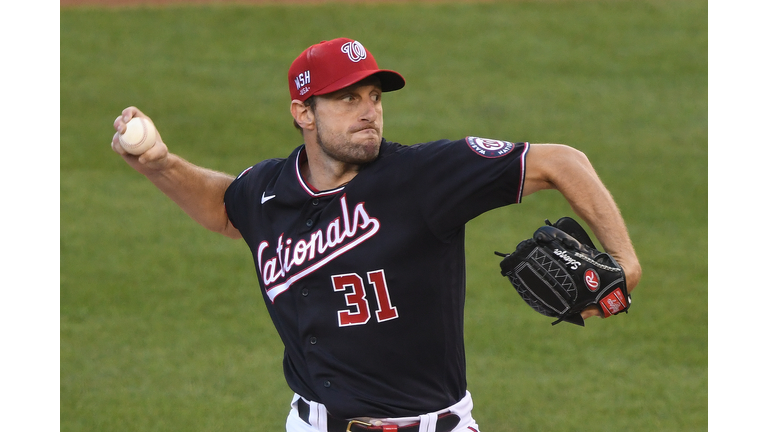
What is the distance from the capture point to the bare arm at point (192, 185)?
392 cm

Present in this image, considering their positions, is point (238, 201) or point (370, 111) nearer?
point (370, 111)

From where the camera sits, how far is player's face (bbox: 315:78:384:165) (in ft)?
11.8

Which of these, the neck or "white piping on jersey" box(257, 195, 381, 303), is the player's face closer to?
the neck

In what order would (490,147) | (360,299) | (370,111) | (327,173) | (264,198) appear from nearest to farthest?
(490,147), (360,299), (370,111), (327,173), (264,198)

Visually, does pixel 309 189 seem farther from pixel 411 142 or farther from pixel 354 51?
pixel 411 142

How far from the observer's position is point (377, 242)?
349 cm

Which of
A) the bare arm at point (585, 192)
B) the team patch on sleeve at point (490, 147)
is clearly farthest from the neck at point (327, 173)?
the bare arm at point (585, 192)

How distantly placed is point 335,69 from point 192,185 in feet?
2.98

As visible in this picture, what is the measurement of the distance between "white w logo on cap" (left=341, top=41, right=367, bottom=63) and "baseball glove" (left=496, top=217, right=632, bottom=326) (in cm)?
99

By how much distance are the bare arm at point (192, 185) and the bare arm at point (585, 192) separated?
151cm

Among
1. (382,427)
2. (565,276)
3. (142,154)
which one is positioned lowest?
(382,427)

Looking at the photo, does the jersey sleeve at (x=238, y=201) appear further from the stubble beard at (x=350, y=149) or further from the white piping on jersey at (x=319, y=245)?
the stubble beard at (x=350, y=149)

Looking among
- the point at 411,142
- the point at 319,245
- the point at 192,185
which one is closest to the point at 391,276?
the point at 319,245

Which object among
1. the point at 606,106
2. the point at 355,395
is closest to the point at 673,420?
the point at 355,395
